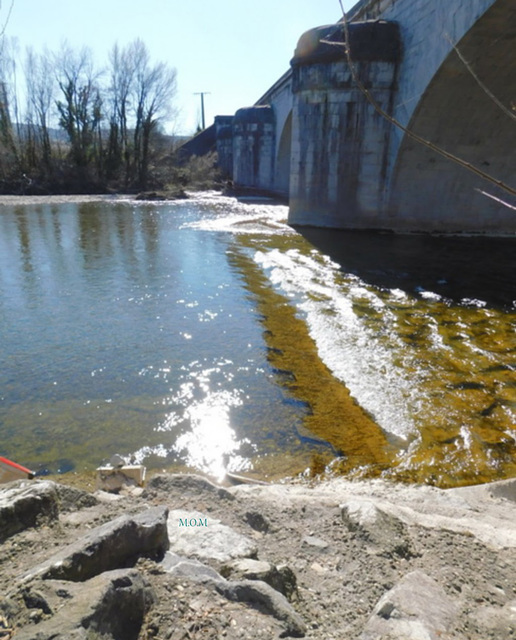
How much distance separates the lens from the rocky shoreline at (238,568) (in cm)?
131

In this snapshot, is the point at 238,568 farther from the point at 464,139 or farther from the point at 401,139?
the point at 464,139

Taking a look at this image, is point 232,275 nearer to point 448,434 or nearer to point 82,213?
point 448,434

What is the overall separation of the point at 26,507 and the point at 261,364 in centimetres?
346

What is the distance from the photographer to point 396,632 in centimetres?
143

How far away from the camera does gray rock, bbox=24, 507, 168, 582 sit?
141cm

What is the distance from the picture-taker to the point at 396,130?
41.7 ft

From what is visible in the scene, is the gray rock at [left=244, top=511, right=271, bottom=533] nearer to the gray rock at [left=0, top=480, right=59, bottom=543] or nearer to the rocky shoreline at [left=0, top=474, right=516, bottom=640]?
the rocky shoreline at [left=0, top=474, right=516, bottom=640]

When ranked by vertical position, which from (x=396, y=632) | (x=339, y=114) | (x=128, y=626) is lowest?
(x=396, y=632)

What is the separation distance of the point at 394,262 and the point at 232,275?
11.9 feet

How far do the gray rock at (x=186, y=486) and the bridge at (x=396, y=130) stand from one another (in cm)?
1062

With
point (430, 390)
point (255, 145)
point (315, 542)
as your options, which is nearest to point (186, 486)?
point (315, 542)

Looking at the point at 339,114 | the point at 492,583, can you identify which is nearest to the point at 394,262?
the point at 339,114

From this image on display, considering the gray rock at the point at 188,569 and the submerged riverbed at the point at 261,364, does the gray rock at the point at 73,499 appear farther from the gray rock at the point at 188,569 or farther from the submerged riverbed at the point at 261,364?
the submerged riverbed at the point at 261,364

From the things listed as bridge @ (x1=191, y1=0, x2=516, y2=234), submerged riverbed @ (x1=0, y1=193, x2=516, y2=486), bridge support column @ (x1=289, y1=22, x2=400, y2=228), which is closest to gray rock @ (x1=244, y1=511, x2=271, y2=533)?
submerged riverbed @ (x1=0, y1=193, x2=516, y2=486)
